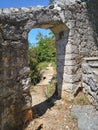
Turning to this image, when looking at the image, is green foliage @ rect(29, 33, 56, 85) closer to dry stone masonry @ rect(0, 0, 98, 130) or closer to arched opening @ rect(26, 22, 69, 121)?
arched opening @ rect(26, 22, 69, 121)

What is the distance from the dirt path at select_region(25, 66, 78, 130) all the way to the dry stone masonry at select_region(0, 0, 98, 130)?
1.25ft

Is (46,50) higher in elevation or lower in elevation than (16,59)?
lower

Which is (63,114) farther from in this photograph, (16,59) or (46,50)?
(46,50)

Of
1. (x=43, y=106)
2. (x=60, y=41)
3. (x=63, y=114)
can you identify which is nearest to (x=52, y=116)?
(x=63, y=114)

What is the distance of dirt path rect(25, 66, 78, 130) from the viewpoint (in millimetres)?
6242

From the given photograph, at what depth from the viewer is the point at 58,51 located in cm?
780

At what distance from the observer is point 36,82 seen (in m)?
11.3

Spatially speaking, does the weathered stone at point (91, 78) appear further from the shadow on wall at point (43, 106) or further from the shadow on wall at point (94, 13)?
the shadow on wall at point (43, 106)

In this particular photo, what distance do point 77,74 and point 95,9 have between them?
2247mm

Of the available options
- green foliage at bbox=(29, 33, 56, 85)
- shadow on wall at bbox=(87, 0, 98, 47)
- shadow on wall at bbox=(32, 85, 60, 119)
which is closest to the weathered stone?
shadow on wall at bbox=(87, 0, 98, 47)

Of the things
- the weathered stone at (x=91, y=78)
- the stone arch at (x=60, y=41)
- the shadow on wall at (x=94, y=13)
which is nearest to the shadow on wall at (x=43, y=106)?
the stone arch at (x=60, y=41)

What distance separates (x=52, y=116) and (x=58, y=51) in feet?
7.13

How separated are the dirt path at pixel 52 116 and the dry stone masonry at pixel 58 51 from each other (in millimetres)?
381

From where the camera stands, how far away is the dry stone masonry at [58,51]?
6.02 meters
